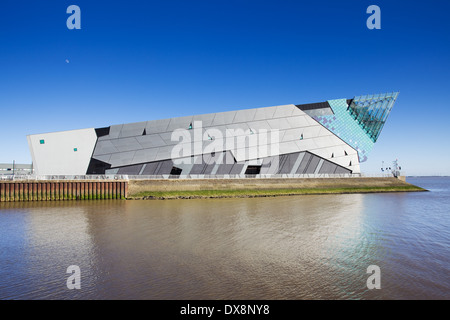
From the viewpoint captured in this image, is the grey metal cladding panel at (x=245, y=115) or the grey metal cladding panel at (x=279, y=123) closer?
the grey metal cladding panel at (x=245, y=115)

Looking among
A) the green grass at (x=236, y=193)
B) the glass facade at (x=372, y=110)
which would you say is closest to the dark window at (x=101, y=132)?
the green grass at (x=236, y=193)

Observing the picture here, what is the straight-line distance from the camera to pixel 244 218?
19281 mm

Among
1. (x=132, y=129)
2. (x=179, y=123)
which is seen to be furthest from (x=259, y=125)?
(x=132, y=129)

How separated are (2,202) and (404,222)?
36.9 m

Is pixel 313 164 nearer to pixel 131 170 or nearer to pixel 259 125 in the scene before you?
pixel 259 125

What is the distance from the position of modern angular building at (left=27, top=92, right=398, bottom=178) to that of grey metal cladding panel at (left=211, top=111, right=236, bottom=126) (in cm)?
15

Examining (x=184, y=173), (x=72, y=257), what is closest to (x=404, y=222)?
(x=72, y=257)

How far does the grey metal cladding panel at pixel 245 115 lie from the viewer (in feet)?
137

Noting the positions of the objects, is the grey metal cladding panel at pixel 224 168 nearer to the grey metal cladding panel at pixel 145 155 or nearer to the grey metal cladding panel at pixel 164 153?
the grey metal cladding panel at pixel 164 153

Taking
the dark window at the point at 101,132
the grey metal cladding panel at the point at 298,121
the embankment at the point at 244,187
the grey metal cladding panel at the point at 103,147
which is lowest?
the embankment at the point at 244,187

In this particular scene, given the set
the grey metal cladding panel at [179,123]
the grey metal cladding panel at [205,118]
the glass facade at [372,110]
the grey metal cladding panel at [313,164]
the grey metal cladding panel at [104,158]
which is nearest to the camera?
the grey metal cladding panel at [104,158]

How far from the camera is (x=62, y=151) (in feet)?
123

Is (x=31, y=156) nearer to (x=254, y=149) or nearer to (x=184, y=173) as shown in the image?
(x=184, y=173)

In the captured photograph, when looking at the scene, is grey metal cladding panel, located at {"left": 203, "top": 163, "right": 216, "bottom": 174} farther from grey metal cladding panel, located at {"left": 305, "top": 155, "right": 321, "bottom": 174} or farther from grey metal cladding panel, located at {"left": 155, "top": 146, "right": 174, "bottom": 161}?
grey metal cladding panel, located at {"left": 305, "top": 155, "right": 321, "bottom": 174}
